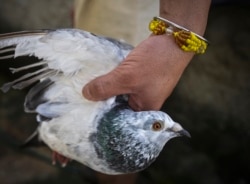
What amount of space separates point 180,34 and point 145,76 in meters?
0.10

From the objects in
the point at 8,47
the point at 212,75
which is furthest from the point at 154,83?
the point at 212,75

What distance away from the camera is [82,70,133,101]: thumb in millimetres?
1034

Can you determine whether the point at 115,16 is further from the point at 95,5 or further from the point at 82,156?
the point at 82,156

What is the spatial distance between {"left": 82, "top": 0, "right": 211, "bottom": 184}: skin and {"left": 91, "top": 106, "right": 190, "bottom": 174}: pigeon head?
0.04m

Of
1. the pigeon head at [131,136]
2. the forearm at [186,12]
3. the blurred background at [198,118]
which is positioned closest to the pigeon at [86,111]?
the pigeon head at [131,136]

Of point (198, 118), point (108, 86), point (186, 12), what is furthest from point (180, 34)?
point (198, 118)

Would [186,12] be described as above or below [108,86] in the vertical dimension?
above

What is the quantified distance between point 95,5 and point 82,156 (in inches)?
16.4

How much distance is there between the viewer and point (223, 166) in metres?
2.08

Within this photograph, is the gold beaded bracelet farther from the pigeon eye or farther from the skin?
the pigeon eye

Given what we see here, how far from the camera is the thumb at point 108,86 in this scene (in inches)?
40.7

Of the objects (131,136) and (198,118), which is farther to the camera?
(198,118)

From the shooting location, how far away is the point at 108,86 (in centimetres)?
104

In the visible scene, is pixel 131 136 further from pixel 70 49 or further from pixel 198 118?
pixel 198 118
